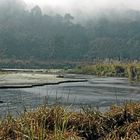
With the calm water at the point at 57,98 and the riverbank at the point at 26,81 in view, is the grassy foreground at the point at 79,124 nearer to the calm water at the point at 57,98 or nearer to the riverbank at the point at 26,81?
the calm water at the point at 57,98

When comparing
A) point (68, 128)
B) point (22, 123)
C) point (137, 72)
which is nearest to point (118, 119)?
point (68, 128)

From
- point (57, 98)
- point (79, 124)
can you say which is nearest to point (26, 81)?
point (57, 98)

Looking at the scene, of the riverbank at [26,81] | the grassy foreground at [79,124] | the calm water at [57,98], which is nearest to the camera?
the grassy foreground at [79,124]

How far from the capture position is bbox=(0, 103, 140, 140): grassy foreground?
1438 centimetres

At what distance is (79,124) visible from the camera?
16938mm

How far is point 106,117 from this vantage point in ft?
61.0

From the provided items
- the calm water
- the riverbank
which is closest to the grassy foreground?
the calm water

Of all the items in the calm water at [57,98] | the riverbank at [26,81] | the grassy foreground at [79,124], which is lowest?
the calm water at [57,98]

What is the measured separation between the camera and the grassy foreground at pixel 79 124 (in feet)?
47.2

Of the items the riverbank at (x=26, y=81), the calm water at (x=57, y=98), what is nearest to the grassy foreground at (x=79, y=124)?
the calm water at (x=57, y=98)

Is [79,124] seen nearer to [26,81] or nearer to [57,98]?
[57,98]

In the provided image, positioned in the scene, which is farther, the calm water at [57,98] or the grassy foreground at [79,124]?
the calm water at [57,98]

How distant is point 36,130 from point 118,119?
625 cm

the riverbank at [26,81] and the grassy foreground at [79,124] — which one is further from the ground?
the grassy foreground at [79,124]
